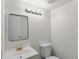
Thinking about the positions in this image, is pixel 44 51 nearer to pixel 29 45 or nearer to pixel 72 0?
pixel 29 45

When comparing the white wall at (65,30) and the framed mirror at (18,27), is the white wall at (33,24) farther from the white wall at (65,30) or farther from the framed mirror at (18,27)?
the white wall at (65,30)

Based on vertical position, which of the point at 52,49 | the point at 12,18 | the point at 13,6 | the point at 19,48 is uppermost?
the point at 13,6

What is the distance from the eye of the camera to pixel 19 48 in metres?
1.64

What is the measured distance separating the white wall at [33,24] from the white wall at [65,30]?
0.86ft

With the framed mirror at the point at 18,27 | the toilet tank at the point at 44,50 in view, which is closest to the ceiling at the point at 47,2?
the framed mirror at the point at 18,27

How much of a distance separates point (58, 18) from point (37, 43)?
106 centimetres

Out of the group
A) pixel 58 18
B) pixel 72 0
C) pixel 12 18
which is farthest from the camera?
pixel 58 18

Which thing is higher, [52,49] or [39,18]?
[39,18]

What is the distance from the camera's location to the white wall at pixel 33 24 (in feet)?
5.27

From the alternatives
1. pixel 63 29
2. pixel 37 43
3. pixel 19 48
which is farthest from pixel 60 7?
pixel 19 48

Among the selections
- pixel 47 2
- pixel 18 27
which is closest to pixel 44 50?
pixel 18 27

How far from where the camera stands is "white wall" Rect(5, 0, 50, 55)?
1605 mm

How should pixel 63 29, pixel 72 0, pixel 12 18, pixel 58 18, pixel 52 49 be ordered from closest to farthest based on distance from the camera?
1. pixel 12 18
2. pixel 72 0
3. pixel 63 29
4. pixel 58 18
5. pixel 52 49

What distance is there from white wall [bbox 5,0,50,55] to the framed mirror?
96 millimetres
